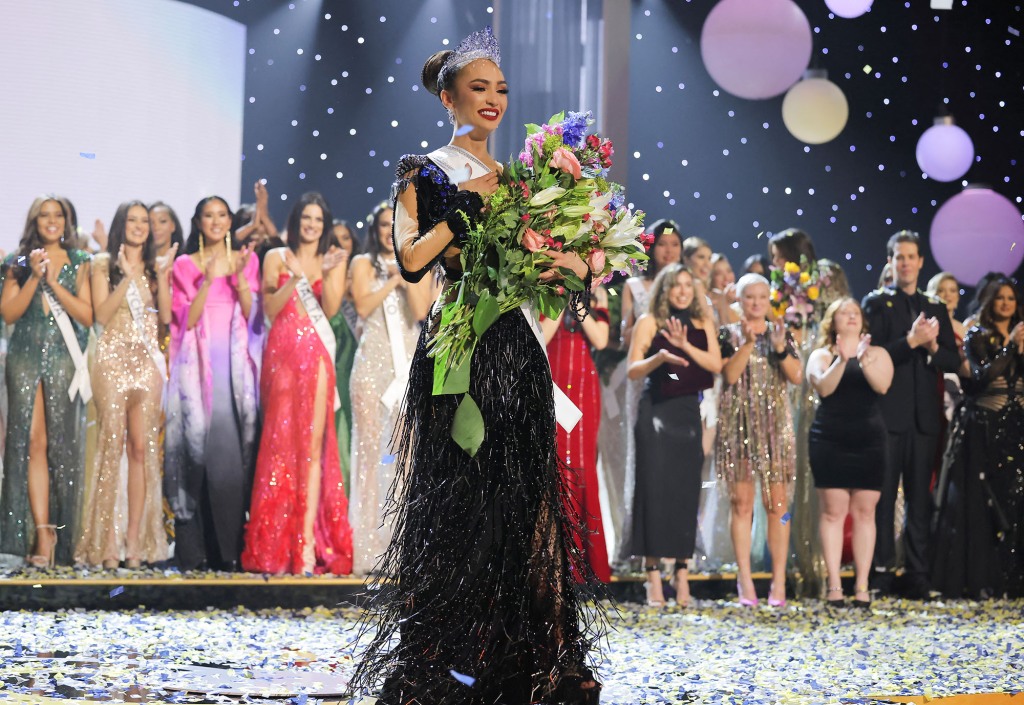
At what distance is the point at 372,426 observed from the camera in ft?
19.9

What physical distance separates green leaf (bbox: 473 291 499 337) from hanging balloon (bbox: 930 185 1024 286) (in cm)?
449

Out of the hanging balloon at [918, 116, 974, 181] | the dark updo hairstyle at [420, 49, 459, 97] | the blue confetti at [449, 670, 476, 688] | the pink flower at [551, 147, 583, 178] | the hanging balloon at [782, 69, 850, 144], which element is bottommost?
the blue confetti at [449, 670, 476, 688]

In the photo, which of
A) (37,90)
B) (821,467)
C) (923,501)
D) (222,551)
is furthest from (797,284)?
(37,90)

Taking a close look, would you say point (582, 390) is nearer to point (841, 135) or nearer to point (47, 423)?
point (47, 423)

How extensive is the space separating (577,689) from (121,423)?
3715mm

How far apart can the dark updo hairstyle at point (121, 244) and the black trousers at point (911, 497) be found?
12.6 ft

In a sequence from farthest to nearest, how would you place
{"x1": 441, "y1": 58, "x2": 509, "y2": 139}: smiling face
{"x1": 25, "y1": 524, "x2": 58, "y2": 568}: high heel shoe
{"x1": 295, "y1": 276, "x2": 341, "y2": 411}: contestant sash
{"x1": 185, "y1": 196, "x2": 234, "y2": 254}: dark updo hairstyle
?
{"x1": 185, "y1": 196, "x2": 234, "y2": 254}: dark updo hairstyle, {"x1": 295, "y1": 276, "x2": 341, "y2": 411}: contestant sash, {"x1": 25, "y1": 524, "x2": 58, "y2": 568}: high heel shoe, {"x1": 441, "y1": 58, "x2": 509, "y2": 139}: smiling face

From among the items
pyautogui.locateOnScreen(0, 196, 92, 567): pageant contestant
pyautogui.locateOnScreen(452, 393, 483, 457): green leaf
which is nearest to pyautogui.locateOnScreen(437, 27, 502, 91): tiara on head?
pyautogui.locateOnScreen(452, 393, 483, 457): green leaf

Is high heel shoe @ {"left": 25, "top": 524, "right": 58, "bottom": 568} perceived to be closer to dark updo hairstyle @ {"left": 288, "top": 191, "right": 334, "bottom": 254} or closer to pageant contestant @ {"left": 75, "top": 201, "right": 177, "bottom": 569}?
pageant contestant @ {"left": 75, "top": 201, "right": 177, "bottom": 569}

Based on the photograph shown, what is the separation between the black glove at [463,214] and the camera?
283 cm

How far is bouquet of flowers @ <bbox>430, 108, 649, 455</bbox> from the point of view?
2840 mm

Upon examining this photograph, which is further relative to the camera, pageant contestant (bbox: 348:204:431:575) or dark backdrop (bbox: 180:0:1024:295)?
dark backdrop (bbox: 180:0:1024:295)

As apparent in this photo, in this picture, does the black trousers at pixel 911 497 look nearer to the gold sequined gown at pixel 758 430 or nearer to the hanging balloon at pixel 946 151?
the gold sequined gown at pixel 758 430

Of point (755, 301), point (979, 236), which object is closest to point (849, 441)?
point (755, 301)
